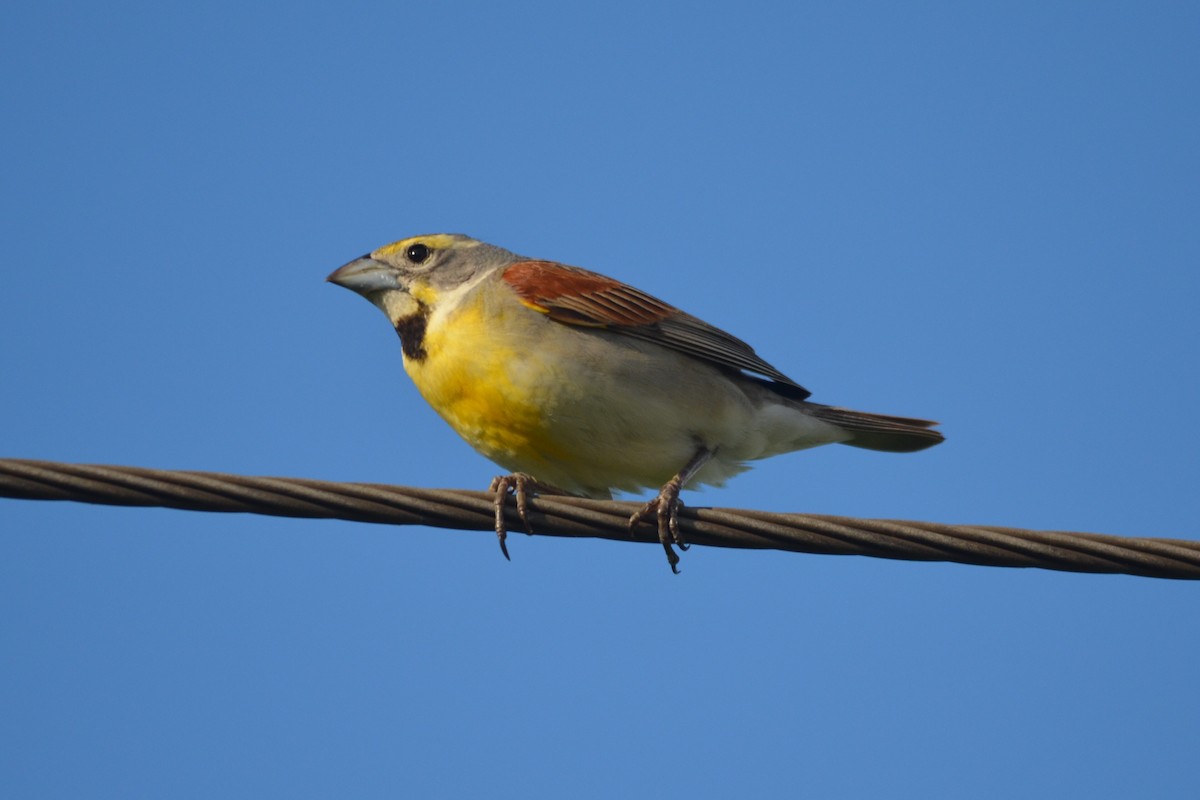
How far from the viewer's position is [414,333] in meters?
7.39

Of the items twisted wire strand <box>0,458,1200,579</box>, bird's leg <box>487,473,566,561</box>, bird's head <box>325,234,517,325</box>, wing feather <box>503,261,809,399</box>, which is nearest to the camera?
twisted wire strand <box>0,458,1200,579</box>

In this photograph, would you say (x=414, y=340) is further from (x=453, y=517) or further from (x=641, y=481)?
(x=453, y=517)

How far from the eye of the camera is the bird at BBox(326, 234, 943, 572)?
665 centimetres

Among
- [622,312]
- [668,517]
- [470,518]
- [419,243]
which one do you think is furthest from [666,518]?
[419,243]

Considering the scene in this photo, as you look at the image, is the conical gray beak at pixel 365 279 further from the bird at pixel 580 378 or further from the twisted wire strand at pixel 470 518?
the twisted wire strand at pixel 470 518

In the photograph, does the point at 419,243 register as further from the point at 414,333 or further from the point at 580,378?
the point at 580,378

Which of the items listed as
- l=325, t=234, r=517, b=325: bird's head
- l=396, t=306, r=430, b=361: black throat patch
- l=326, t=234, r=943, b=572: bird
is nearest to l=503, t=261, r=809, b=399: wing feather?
l=326, t=234, r=943, b=572: bird

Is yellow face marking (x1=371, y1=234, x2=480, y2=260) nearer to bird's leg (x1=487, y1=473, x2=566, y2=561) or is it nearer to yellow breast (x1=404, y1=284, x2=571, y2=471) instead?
yellow breast (x1=404, y1=284, x2=571, y2=471)

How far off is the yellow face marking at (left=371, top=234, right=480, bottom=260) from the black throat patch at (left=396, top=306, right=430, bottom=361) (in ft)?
1.86

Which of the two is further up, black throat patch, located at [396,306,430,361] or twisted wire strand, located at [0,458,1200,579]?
black throat patch, located at [396,306,430,361]

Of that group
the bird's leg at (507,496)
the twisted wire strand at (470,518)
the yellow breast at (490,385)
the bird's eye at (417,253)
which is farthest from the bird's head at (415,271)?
the twisted wire strand at (470,518)

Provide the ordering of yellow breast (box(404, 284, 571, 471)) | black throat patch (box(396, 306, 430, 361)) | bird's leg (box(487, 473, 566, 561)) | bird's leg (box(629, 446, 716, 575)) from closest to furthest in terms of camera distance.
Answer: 1. bird's leg (box(487, 473, 566, 561))
2. bird's leg (box(629, 446, 716, 575))
3. yellow breast (box(404, 284, 571, 471))
4. black throat patch (box(396, 306, 430, 361))

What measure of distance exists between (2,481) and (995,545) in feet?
10.8

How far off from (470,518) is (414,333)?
8.63 feet
